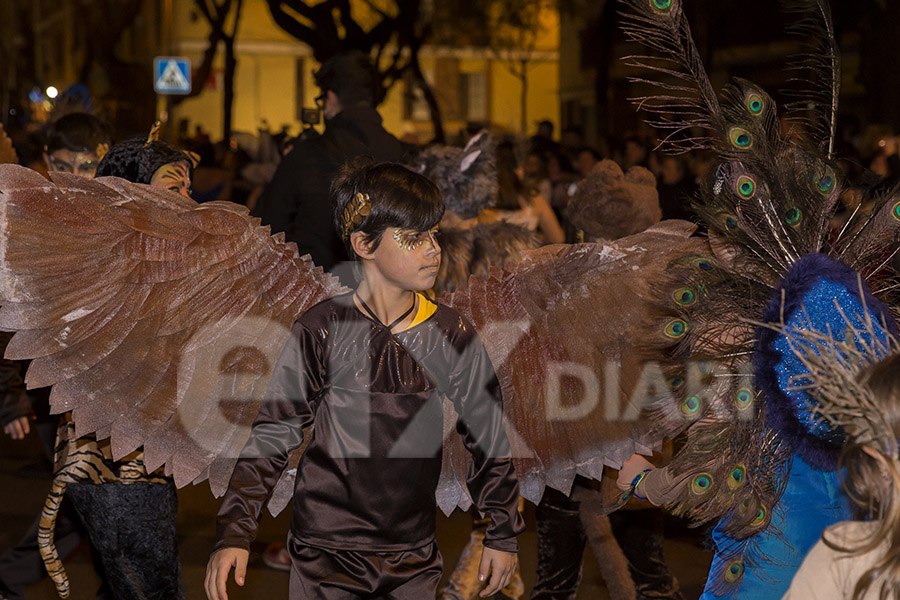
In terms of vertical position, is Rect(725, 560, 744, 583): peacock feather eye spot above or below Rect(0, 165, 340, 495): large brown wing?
below

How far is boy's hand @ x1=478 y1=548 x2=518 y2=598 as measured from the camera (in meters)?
3.04

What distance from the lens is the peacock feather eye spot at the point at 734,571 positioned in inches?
115

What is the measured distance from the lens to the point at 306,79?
155 ft

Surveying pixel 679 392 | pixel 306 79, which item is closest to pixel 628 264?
pixel 679 392

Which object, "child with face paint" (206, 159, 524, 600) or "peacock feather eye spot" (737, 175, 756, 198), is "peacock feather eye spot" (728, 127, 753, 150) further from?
"child with face paint" (206, 159, 524, 600)

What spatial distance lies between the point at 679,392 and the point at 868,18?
11.2 meters

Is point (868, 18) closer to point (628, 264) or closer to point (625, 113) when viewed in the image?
point (628, 264)

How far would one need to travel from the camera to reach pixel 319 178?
17.5 feet

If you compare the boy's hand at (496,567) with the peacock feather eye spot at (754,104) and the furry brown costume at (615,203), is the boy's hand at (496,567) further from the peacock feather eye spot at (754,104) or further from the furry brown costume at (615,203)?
the furry brown costume at (615,203)

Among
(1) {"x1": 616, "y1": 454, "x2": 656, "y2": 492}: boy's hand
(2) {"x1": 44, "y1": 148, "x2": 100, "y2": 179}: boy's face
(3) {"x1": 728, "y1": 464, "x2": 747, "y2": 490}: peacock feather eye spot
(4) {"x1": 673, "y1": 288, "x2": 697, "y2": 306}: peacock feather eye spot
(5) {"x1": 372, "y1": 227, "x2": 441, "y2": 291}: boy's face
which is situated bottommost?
(1) {"x1": 616, "y1": 454, "x2": 656, "y2": 492}: boy's hand

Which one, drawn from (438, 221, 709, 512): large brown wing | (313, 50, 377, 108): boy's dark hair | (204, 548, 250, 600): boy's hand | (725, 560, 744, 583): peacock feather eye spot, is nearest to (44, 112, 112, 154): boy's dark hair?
(313, 50, 377, 108): boy's dark hair

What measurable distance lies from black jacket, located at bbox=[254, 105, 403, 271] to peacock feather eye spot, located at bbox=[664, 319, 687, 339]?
2.37m

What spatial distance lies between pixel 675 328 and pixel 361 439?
35.6 inches

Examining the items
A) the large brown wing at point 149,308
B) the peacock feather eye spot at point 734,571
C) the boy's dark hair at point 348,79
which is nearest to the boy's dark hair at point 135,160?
the large brown wing at point 149,308
